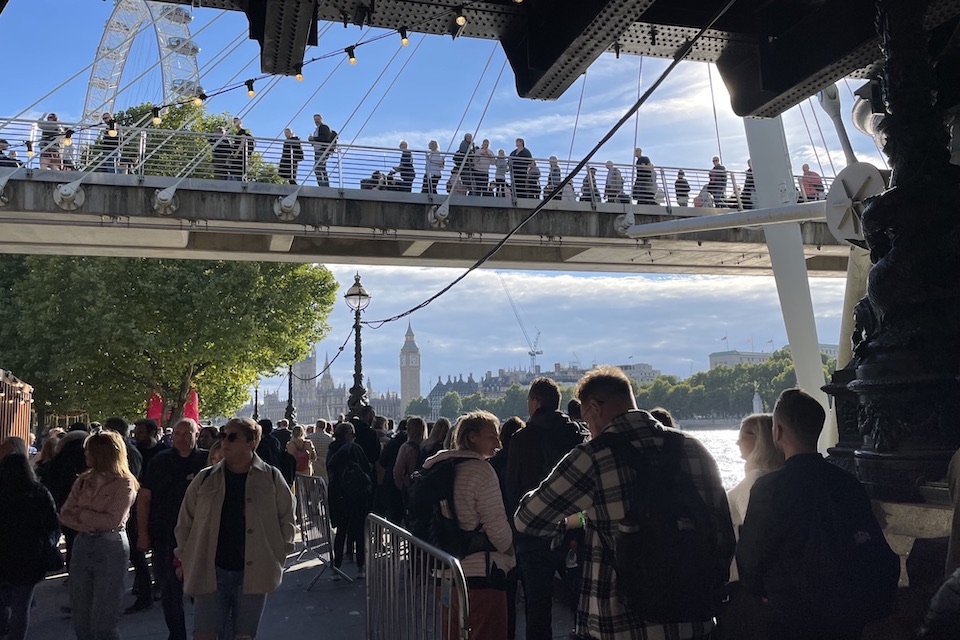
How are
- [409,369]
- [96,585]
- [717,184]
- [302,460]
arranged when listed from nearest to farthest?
[96,585] → [302,460] → [717,184] → [409,369]

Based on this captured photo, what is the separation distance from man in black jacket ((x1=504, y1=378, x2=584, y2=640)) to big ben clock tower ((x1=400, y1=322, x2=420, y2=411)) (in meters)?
133

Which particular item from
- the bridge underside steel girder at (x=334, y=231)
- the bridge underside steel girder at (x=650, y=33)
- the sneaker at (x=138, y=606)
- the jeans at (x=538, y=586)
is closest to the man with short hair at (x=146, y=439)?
the sneaker at (x=138, y=606)

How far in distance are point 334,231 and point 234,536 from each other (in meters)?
14.6

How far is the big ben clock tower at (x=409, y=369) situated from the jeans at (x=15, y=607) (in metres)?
132

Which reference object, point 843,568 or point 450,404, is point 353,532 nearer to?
point 843,568

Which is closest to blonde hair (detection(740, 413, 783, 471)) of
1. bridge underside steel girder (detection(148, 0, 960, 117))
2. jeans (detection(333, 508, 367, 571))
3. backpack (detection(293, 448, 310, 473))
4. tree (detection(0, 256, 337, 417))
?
bridge underside steel girder (detection(148, 0, 960, 117))

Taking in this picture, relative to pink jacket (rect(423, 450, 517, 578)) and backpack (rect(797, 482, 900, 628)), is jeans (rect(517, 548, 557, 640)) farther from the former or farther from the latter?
backpack (rect(797, 482, 900, 628))

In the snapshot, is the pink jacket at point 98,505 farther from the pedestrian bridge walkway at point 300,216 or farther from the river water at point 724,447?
the pedestrian bridge walkway at point 300,216

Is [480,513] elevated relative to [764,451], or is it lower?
lower

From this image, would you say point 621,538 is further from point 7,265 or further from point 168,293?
point 7,265

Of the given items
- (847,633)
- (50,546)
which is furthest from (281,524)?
(847,633)

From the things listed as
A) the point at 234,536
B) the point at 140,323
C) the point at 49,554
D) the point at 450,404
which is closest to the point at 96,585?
the point at 49,554

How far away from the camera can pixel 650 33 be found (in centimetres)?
614

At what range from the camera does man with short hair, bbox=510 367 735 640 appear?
3.01m
